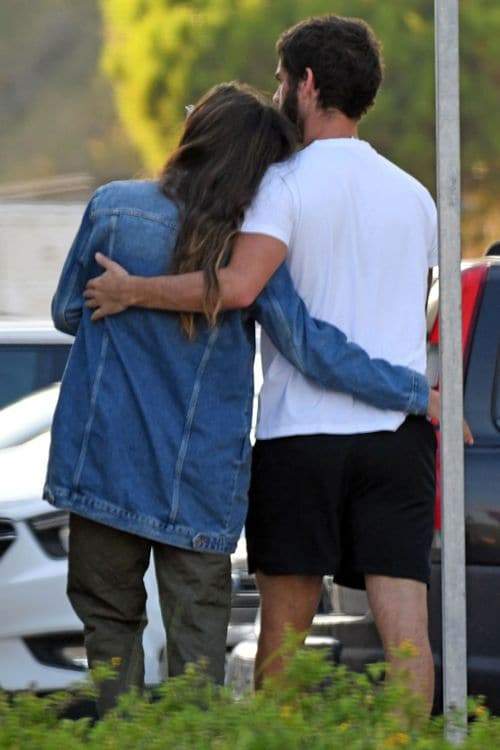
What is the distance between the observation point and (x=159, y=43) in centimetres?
3775

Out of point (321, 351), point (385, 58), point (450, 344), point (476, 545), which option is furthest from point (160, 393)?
point (385, 58)

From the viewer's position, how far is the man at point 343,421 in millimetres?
3982

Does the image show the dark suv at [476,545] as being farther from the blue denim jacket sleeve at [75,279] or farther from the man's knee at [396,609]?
the blue denim jacket sleeve at [75,279]

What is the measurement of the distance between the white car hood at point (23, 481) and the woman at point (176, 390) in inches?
72.7

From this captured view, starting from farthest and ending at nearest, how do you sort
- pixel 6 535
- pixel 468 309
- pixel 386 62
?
pixel 386 62 → pixel 6 535 → pixel 468 309

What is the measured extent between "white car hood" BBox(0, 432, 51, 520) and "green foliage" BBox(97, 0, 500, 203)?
2965 centimetres

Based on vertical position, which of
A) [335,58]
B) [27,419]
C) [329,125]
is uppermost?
[335,58]

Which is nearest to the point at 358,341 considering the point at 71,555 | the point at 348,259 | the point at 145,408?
the point at 348,259

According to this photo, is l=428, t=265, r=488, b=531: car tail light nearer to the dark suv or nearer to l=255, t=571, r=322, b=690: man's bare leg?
the dark suv

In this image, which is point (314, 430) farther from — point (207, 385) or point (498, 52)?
point (498, 52)

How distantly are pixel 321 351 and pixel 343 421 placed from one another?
17cm

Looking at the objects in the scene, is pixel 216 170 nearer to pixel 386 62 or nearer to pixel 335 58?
pixel 335 58

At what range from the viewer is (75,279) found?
399 cm

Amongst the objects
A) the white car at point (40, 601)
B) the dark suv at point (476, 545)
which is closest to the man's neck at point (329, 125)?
the dark suv at point (476, 545)
